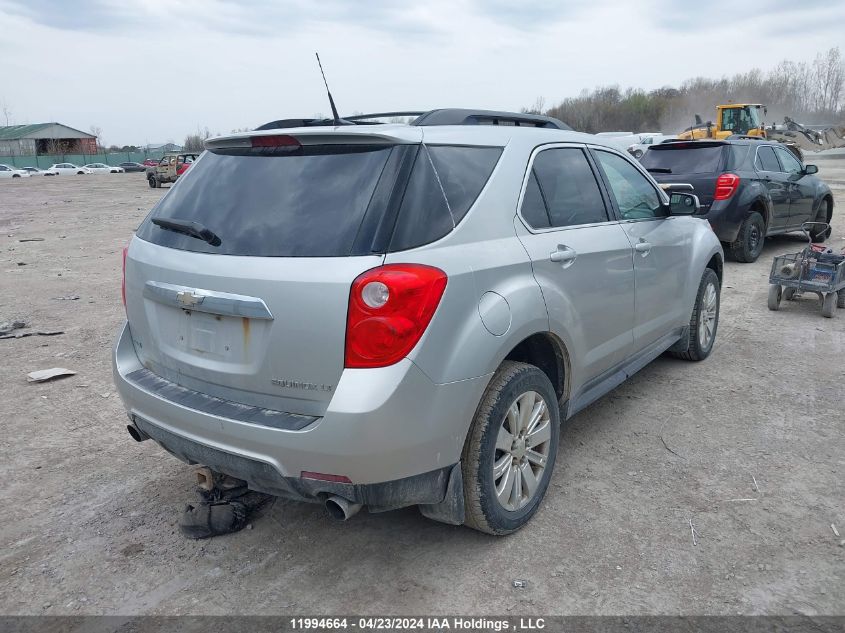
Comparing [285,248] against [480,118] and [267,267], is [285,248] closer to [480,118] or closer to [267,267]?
[267,267]

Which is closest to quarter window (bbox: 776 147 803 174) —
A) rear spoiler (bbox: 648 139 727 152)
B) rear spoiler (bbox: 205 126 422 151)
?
rear spoiler (bbox: 648 139 727 152)

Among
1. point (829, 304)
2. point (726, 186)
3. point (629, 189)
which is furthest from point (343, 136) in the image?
point (726, 186)

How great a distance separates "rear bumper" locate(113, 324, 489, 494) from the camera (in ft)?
8.07

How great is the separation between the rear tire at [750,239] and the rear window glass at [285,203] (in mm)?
8403

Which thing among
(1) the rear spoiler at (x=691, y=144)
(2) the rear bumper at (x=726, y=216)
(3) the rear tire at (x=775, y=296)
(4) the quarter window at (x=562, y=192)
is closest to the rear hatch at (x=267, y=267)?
(4) the quarter window at (x=562, y=192)

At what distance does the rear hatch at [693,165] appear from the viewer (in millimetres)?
9516

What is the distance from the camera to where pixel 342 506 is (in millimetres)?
2598

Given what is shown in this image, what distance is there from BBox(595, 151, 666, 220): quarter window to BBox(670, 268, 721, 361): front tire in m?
0.92

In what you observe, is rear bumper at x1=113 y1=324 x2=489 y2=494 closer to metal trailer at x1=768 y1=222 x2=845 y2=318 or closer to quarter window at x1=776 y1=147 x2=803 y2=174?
metal trailer at x1=768 y1=222 x2=845 y2=318

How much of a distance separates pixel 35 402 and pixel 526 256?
3.84m

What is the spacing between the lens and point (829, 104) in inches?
3969

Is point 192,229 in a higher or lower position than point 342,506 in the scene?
higher

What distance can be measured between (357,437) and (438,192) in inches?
41.6

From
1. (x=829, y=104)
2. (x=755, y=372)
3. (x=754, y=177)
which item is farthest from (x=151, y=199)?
(x=829, y=104)
